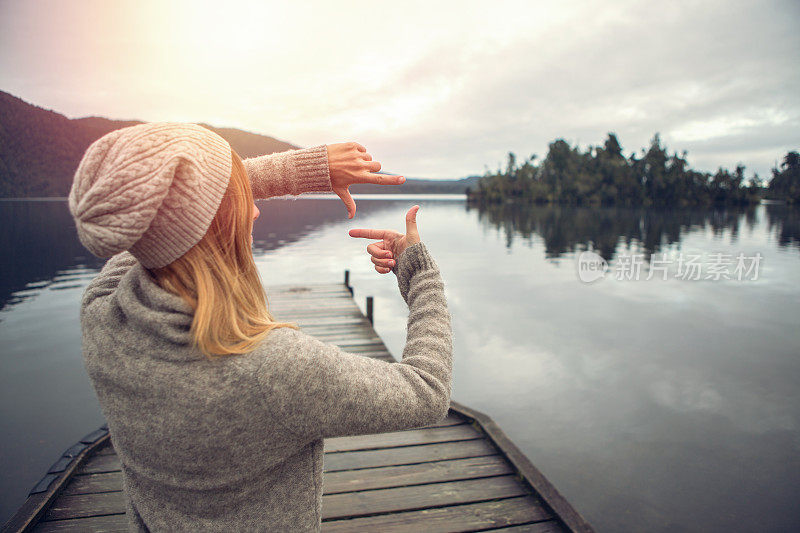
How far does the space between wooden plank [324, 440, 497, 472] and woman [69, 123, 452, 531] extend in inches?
111

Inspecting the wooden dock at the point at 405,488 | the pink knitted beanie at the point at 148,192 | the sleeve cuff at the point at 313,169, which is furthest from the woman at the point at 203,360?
the wooden dock at the point at 405,488

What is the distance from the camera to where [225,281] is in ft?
3.24

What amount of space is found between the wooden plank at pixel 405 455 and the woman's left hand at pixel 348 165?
3.02m

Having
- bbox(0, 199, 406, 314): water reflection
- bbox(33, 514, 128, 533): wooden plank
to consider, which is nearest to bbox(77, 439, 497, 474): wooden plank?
bbox(33, 514, 128, 533): wooden plank

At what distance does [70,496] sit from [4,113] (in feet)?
391

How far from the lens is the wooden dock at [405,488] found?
3.06 m

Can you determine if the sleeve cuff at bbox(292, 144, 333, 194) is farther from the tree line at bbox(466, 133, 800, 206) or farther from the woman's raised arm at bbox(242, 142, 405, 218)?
the tree line at bbox(466, 133, 800, 206)

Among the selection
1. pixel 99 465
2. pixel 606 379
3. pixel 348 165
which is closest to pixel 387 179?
pixel 348 165

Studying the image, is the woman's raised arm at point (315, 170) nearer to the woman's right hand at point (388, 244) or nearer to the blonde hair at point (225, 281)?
the woman's right hand at point (388, 244)

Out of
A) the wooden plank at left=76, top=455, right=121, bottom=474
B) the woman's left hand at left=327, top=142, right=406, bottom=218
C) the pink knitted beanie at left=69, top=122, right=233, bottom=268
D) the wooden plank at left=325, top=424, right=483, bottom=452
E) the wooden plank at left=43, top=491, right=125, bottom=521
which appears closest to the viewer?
the pink knitted beanie at left=69, top=122, right=233, bottom=268

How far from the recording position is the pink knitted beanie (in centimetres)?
87

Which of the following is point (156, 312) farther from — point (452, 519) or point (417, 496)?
point (417, 496)

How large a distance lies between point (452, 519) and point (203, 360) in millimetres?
2754

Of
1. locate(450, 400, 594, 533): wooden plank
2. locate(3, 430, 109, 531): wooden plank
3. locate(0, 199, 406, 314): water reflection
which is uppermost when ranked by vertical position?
locate(3, 430, 109, 531): wooden plank
